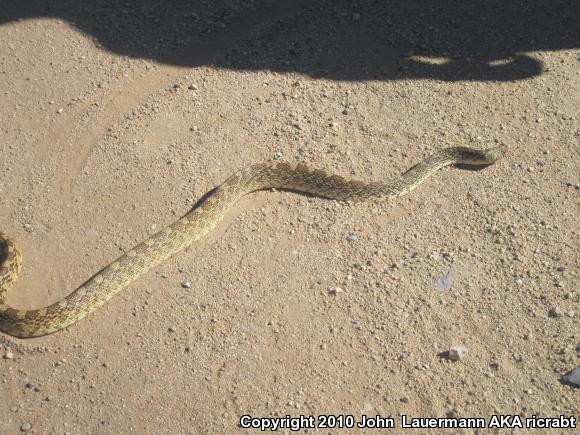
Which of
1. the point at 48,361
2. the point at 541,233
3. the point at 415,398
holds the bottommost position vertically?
the point at 415,398

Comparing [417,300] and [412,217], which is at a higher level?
[412,217]

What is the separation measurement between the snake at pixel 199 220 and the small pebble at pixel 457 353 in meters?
2.47

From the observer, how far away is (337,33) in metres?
10.2

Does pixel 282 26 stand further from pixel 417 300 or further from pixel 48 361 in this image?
pixel 48 361

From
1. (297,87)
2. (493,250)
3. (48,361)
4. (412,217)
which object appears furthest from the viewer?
(297,87)

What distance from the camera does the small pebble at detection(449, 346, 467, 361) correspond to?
19.1 ft

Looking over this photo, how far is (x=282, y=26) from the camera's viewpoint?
1027cm

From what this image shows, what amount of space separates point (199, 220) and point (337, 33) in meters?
4.88

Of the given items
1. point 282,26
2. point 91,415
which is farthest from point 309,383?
point 282,26

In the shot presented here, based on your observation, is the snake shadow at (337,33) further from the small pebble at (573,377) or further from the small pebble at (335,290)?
the small pebble at (573,377)

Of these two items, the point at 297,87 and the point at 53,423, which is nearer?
the point at 53,423

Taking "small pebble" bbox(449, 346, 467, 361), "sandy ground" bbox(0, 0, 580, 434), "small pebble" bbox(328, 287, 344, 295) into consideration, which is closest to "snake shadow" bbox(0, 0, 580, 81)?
"sandy ground" bbox(0, 0, 580, 434)

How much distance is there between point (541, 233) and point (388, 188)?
201cm

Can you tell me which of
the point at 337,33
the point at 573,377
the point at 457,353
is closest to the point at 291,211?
the point at 457,353
